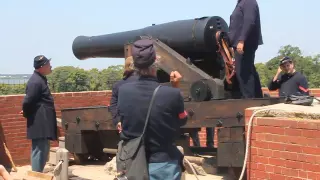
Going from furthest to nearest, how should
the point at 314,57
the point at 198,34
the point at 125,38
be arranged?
the point at 314,57 → the point at 125,38 → the point at 198,34

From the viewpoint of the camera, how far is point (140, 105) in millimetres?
3398

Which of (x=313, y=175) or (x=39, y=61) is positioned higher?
(x=39, y=61)

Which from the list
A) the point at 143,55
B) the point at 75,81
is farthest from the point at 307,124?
the point at 75,81

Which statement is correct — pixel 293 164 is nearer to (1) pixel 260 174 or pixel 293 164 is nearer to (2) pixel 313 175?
(2) pixel 313 175

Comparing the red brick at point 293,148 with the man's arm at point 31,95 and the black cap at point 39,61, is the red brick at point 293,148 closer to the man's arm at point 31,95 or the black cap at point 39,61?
the man's arm at point 31,95

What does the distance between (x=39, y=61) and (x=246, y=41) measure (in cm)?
267

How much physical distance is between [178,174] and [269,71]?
17372 mm

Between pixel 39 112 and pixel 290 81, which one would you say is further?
pixel 290 81

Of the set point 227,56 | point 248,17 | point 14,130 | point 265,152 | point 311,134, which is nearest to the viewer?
point 311,134

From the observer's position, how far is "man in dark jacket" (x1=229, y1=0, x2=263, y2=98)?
6191 mm

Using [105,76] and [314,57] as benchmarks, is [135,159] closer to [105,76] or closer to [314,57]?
[105,76]

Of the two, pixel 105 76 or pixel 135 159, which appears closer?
pixel 135 159

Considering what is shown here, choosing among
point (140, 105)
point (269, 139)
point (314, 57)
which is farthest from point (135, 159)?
point (314, 57)

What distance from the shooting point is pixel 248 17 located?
20.2 feet
